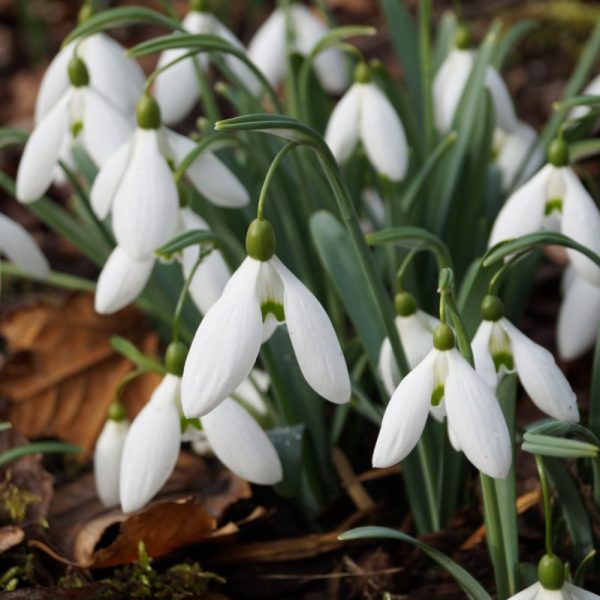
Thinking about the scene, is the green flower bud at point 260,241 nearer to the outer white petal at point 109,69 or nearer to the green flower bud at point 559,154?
the green flower bud at point 559,154

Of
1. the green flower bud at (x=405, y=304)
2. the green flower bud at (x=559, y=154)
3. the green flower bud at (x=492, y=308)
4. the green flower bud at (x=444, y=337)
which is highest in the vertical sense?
the green flower bud at (x=559, y=154)

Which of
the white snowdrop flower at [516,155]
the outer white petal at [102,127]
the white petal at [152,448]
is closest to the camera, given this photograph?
the white petal at [152,448]

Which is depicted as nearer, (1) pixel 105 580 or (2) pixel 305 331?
(2) pixel 305 331

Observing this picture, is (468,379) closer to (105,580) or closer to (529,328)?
(105,580)

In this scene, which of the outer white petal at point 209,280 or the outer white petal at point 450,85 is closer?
the outer white petal at point 209,280

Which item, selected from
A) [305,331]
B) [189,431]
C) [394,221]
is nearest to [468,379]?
[305,331]

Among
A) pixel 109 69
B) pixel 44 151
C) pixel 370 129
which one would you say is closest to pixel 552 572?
pixel 370 129

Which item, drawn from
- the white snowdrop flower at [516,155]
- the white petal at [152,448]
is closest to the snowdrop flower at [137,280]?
the white petal at [152,448]
